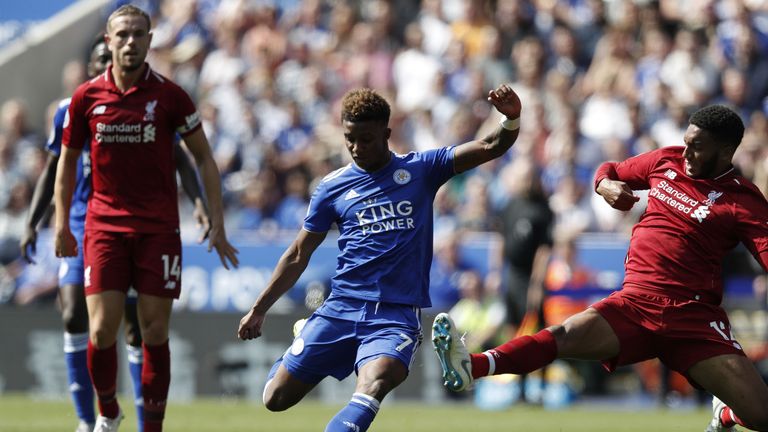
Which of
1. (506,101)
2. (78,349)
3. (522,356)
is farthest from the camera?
(78,349)

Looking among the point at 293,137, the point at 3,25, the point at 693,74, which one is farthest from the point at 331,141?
the point at 3,25

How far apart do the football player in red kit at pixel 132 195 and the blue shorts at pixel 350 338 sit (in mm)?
1071

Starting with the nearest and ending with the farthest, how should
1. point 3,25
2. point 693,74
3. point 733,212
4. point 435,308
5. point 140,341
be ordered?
1. point 733,212
2. point 140,341
3. point 435,308
4. point 693,74
5. point 3,25

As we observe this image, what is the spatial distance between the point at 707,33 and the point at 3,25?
1218 cm

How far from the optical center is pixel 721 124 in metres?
8.23

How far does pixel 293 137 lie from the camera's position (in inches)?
768

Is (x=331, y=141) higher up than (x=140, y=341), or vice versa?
(x=331, y=141)

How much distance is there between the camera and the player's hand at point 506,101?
26.3 feet

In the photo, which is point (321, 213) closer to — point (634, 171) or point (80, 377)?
point (634, 171)

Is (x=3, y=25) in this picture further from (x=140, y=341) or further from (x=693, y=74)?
(x=140, y=341)

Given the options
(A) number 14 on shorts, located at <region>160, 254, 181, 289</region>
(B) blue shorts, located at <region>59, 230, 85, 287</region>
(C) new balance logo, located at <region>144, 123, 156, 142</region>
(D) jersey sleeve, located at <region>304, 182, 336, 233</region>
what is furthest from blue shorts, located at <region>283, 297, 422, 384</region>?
(B) blue shorts, located at <region>59, 230, 85, 287</region>

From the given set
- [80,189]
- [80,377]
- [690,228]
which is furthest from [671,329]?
[80,189]

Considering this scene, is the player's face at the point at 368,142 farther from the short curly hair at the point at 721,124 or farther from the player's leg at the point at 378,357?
the short curly hair at the point at 721,124

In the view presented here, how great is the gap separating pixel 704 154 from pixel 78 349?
4892 millimetres
